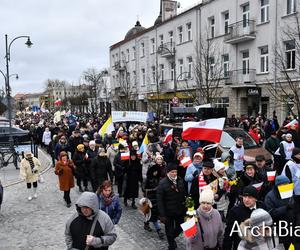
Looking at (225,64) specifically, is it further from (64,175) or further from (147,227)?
(147,227)

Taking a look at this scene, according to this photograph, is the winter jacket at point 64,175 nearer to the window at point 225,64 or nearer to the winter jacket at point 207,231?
the winter jacket at point 207,231

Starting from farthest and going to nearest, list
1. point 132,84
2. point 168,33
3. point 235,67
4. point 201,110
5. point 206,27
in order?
point 132,84 → point 168,33 → point 206,27 → point 235,67 → point 201,110

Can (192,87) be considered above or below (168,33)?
below

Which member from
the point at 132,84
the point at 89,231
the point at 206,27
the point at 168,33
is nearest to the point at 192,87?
the point at 206,27

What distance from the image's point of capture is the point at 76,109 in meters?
80.1

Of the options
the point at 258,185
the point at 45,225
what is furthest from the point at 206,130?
the point at 45,225

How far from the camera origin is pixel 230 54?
2900 cm

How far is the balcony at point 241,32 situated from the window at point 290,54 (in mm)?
3247

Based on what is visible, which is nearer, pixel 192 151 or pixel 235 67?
pixel 192 151

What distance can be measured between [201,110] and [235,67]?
15.3m

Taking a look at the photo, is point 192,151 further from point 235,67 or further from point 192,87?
point 192,87

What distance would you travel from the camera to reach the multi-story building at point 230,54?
23812 millimetres

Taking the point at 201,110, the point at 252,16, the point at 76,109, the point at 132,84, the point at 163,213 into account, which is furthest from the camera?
the point at 76,109

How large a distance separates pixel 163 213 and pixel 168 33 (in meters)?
34.4
